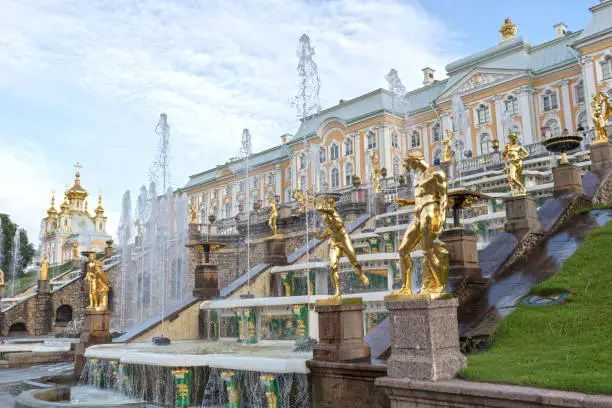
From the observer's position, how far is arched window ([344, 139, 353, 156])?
55.8 meters

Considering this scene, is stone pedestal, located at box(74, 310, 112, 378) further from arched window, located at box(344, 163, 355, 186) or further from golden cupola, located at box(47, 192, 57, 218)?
golden cupola, located at box(47, 192, 57, 218)

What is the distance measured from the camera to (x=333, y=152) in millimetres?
57938

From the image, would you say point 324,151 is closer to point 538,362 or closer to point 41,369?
point 41,369

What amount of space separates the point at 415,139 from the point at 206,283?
41.3 metres

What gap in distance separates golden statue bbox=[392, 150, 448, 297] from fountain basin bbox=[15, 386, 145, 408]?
523 centimetres

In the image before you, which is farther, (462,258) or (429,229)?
(462,258)

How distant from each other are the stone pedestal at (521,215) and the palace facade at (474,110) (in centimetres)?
1863

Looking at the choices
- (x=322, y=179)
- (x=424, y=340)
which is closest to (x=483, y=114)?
(x=322, y=179)

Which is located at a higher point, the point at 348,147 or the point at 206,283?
the point at 348,147

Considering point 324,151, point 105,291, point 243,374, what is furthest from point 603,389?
point 324,151

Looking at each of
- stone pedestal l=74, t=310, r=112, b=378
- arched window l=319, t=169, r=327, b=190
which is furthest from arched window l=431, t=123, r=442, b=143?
stone pedestal l=74, t=310, r=112, b=378

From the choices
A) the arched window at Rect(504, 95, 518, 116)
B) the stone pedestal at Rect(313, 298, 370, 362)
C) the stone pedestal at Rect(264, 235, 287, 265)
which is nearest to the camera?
the stone pedestal at Rect(313, 298, 370, 362)

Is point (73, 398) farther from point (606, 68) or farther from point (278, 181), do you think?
point (278, 181)

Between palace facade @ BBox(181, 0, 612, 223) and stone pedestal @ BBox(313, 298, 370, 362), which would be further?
palace facade @ BBox(181, 0, 612, 223)
